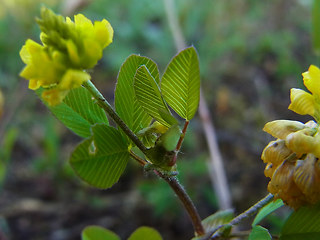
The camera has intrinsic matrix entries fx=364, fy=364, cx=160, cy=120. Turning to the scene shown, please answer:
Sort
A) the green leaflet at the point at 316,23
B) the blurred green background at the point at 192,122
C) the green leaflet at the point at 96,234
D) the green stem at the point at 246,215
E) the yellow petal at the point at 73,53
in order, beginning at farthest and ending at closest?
the blurred green background at the point at 192,122, the green leaflet at the point at 316,23, the green leaflet at the point at 96,234, the green stem at the point at 246,215, the yellow petal at the point at 73,53

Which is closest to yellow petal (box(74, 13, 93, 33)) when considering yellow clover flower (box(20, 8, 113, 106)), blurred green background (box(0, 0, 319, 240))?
yellow clover flower (box(20, 8, 113, 106))

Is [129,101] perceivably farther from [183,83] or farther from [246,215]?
[246,215]

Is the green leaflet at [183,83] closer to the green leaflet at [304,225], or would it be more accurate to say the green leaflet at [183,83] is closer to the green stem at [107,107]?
the green stem at [107,107]

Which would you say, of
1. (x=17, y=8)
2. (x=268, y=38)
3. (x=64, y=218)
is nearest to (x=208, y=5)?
(x=268, y=38)

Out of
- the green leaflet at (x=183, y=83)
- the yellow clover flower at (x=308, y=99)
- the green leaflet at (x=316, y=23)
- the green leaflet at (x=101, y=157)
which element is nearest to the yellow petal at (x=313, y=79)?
the yellow clover flower at (x=308, y=99)

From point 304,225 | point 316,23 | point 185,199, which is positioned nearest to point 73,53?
point 185,199

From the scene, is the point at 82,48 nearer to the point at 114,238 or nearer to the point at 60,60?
the point at 60,60

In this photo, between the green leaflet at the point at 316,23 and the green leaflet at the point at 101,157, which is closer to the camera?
the green leaflet at the point at 101,157
